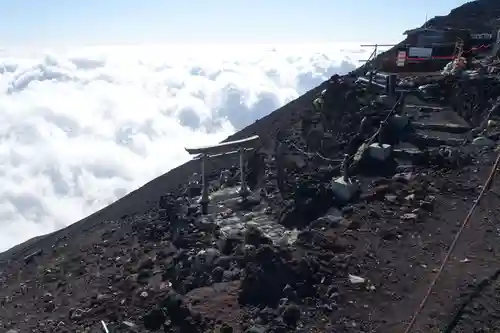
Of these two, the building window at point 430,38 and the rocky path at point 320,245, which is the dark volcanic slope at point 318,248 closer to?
the rocky path at point 320,245

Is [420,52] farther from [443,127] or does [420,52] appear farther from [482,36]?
[443,127]

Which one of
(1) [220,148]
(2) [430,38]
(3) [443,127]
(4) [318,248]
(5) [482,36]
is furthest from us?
(2) [430,38]

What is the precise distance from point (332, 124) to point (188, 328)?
1021cm

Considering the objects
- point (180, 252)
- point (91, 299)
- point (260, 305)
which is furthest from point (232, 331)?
point (91, 299)

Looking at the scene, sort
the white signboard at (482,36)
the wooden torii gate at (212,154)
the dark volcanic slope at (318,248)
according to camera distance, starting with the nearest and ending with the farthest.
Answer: the dark volcanic slope at (318,248) → the wooden torii gate at (212,154) → the white signboard at (482,36)

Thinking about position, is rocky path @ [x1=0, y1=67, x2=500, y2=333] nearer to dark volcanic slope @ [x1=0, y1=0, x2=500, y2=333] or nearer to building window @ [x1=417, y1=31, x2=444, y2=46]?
dark volcanic slope @ [x1=0, y1=0, x2=500, y2=333]

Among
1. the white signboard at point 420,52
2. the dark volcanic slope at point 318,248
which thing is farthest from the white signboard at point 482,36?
the dark volcanic slope at point 318,248

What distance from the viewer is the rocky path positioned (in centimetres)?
897

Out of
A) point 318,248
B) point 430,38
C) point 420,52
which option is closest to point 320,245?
point 318,248

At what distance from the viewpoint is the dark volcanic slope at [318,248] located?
895 cm

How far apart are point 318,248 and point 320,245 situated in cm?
14

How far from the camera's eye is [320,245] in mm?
10828

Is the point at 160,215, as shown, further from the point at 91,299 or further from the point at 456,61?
the point at 456,61

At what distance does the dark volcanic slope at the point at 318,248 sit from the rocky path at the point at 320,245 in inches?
1.5
